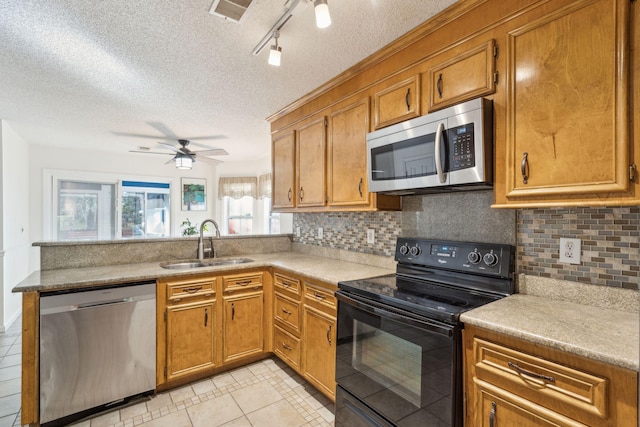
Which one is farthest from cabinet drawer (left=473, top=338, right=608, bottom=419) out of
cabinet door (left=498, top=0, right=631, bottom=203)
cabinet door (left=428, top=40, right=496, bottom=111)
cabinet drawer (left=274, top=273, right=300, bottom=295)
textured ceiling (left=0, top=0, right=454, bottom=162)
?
textured ceiling (left=0, top=0, right=454, bottom=162)

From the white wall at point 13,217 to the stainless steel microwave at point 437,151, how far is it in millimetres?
4216

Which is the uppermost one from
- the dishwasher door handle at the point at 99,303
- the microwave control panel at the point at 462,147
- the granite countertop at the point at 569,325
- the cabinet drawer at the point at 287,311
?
the microwave control panel at the point at 462,147

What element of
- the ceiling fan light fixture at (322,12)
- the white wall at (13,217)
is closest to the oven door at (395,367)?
the ceiling fan light fixture at (322,12)

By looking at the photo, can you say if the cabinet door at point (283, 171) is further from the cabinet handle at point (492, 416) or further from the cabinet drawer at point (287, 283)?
the cabinet handle at point (492, 416)

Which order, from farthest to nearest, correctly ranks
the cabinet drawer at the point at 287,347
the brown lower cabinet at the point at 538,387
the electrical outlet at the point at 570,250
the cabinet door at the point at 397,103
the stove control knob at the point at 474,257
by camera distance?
the cabinet drawer at the point at 287,347, the cabinet door at the point at 397,103, the stove control knob at the point at 474,257, the electrical outlet at the point at 570,250, the brown lower cabinet at the point at 538,387

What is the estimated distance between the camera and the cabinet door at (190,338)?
2316 mm

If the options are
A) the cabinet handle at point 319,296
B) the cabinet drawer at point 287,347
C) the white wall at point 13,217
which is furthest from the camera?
the white wall at point 13,217

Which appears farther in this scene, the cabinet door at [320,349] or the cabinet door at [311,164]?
the cabinet door at [311,164]

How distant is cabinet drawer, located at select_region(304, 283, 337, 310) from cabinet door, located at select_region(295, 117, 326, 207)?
702 mm

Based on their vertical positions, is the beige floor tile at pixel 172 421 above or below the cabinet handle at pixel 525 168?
below

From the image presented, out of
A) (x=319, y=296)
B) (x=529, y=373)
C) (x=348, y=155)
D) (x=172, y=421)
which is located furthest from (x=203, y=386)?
(x=529, y=373)

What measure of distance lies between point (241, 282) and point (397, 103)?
180 cm

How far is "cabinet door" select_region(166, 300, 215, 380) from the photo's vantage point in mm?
2316

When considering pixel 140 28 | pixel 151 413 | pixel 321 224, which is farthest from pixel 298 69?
pixel 151 413
